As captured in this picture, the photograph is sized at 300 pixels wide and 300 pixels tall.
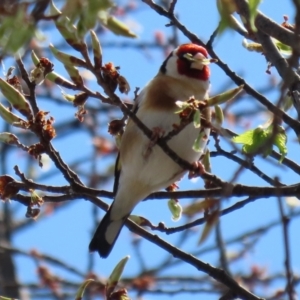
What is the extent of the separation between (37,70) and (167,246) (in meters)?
0.74

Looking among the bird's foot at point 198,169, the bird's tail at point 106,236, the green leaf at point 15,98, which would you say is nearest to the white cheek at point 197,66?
the bird's tail at point 106,236

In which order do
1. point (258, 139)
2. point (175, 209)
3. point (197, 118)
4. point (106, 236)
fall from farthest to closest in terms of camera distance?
point (106, 236) < point (175, 209) < point (258, 139) < point (197, 118)

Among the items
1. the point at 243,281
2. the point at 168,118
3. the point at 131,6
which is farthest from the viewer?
the point at 131,6

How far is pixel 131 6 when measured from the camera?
664cm

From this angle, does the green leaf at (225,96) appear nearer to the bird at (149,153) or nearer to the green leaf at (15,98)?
the green leaf at (15,98)

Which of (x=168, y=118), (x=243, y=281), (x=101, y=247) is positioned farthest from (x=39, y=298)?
(x=168, y=118)

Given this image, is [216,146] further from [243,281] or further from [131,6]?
[131,6]

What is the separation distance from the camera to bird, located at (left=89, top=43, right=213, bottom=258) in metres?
2.92

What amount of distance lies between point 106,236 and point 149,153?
45cm

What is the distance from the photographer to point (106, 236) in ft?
10.4

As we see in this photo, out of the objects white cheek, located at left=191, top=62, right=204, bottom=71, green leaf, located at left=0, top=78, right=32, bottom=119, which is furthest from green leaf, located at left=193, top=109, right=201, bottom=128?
white cheek, located at left=191, top=62, right=204, bottom=71

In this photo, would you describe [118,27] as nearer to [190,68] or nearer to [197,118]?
A: [197,118]

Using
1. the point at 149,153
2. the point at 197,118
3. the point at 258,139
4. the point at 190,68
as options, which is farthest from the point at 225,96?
the point at 190,68

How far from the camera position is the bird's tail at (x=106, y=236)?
3.15m
